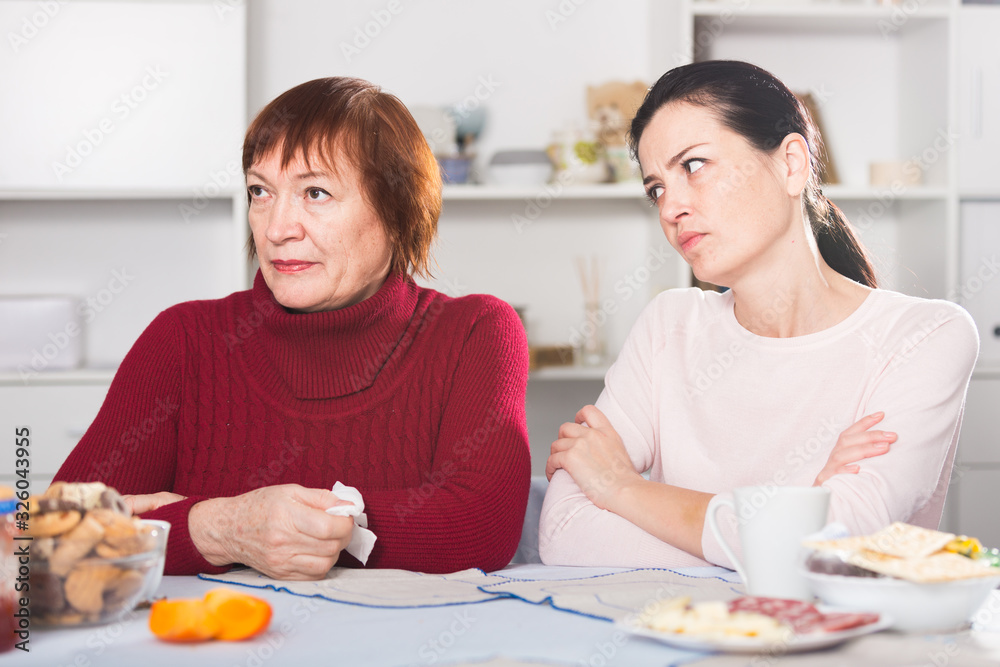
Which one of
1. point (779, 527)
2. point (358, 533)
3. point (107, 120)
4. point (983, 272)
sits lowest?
point (358, 533)

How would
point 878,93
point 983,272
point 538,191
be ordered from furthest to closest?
point 878,93
point 983,272
point 538,191

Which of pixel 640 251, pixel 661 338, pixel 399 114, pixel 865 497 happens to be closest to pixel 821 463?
pixel 865 497

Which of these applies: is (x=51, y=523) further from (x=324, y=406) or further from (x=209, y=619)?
(x=324, y=406)

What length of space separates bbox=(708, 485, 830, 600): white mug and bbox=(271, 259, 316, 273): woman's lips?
0.77 metres

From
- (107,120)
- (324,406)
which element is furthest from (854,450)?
(107,120)

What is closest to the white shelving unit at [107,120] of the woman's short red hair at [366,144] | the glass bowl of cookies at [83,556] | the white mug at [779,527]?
the woman's short red hair at [366,144]

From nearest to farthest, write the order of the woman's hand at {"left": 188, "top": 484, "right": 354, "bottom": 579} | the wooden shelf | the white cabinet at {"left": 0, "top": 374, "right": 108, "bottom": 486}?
the woman's hand at {"left": 188, "top": 484, "right": 354, "bottom": 579} < the white cabinet at {"left": 0, "top": 374, "right": 108, "bottom": 486} < the wooden shelf

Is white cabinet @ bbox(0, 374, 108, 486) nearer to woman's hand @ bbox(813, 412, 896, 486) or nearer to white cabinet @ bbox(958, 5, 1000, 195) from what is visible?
woman's hand @ bbox(813, 412, 896, 486)

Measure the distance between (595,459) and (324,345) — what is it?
0.44 m

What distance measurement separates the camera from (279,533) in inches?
37.1

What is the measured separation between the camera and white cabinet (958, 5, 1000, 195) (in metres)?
2.72

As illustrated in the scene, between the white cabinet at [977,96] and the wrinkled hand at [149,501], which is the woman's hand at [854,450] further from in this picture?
the white cabinet at [977,96]

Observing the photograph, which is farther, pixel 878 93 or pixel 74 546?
pixel 878 93

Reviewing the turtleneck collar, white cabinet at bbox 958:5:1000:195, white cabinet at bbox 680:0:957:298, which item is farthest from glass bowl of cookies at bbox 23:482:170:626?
white cabinet at bbox 958:5:1000:195
